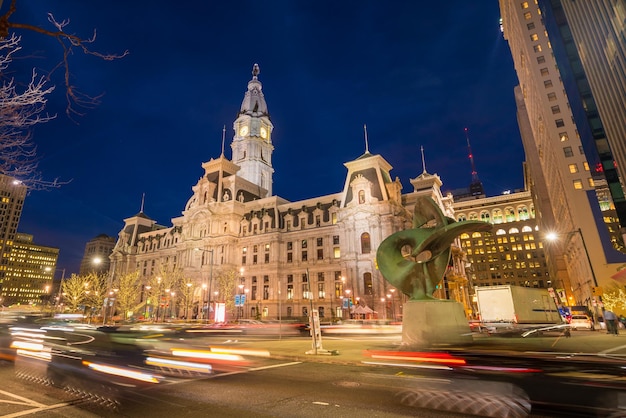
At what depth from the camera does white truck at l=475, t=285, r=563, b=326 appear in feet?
94.1

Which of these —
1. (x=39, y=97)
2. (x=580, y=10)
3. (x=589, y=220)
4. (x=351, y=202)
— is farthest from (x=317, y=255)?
(x=39, y=97)

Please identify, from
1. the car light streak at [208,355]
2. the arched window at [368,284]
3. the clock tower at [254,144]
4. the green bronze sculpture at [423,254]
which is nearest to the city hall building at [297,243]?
the arched window at [368,284]

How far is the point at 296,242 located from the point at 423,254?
5120cm

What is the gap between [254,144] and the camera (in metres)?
98.2

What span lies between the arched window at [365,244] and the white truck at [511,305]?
26.4 meters

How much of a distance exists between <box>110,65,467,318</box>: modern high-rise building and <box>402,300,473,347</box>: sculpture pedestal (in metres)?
37.6

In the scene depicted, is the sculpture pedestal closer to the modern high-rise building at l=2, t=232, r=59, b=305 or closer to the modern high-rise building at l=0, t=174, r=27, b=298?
the modern high-rise building at l=0, t=174, r=27, b=298

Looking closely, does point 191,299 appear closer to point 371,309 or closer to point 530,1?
point 371,309

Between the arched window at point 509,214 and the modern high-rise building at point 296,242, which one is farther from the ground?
the arched window at point 509,214

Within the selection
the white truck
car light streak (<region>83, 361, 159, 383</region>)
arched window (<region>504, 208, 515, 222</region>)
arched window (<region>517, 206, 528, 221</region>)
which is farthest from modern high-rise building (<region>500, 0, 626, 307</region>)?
arched window (<region>517, 206, 528, 221</region>)

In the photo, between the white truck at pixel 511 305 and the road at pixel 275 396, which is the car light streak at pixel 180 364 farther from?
the white truck at pixel 511 305

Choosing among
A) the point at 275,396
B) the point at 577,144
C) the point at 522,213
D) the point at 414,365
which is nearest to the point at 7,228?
the point at 275,396

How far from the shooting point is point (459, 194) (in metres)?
190

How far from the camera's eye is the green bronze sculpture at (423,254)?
57.0ft
